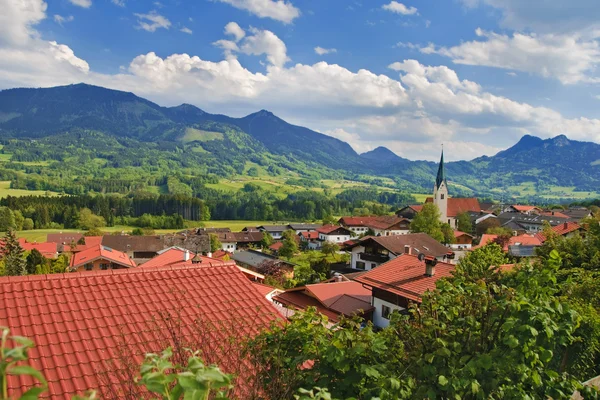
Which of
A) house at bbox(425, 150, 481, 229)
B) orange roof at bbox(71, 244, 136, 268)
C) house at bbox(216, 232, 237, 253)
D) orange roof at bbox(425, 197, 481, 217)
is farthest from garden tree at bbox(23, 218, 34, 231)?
→ orange roof at bbox(425, 197, 481, 217)

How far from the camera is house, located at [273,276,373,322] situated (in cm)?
2166

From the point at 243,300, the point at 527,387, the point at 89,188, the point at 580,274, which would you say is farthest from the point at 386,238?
the point at 89,188

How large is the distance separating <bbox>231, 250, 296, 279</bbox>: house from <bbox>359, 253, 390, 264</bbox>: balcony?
27.1ft

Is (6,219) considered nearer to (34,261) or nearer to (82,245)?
(82,245)

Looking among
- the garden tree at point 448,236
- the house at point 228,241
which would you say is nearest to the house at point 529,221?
the garden tree at point 448,236

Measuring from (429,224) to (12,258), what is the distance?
52.2 m

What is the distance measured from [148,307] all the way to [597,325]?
37.0 feet

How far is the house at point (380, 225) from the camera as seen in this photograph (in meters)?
87.9

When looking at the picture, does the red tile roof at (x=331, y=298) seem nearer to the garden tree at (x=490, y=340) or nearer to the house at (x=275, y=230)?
the garden tree at (x=490, y=340)

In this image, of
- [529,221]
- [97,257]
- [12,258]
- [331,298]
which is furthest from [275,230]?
[331,298]

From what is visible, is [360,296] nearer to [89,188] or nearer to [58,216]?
[58,216]

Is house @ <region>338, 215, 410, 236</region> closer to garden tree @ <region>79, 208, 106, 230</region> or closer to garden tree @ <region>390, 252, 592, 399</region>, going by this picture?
garden tree @ <region>79, 208, 106, 230</region>

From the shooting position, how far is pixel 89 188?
187000 mm

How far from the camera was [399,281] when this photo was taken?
21469 millimetres
